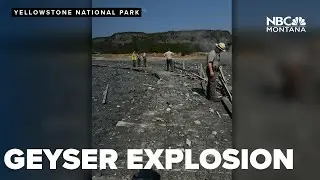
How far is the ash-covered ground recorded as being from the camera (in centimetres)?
229

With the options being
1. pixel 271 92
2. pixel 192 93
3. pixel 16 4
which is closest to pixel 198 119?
pixel 192 93

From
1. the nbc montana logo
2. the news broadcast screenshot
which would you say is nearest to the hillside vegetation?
the news broadcast screenshot

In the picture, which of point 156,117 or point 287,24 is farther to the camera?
point 156,117

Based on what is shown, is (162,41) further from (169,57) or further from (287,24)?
(287,24)

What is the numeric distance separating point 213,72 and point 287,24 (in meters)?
0.44

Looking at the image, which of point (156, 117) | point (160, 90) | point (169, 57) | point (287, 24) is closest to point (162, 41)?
point (169, 57)

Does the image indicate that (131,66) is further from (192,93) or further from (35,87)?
(35,87)

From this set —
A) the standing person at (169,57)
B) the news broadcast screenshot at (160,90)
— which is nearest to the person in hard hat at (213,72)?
the news broadcast screenshot at (160,90)

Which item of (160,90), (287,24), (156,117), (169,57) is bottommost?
(156,117)

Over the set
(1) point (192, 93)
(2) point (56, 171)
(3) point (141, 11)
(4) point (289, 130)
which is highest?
(3) point (141, 11)

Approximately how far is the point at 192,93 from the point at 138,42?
1.27 ft

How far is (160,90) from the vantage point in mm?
2309

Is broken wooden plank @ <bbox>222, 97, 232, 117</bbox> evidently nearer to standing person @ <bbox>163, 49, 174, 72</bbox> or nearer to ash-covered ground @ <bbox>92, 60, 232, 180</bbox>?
ash-covered ground @ <bbox>92, 60, 232, 180</bbox>

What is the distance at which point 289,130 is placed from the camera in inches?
88.6
